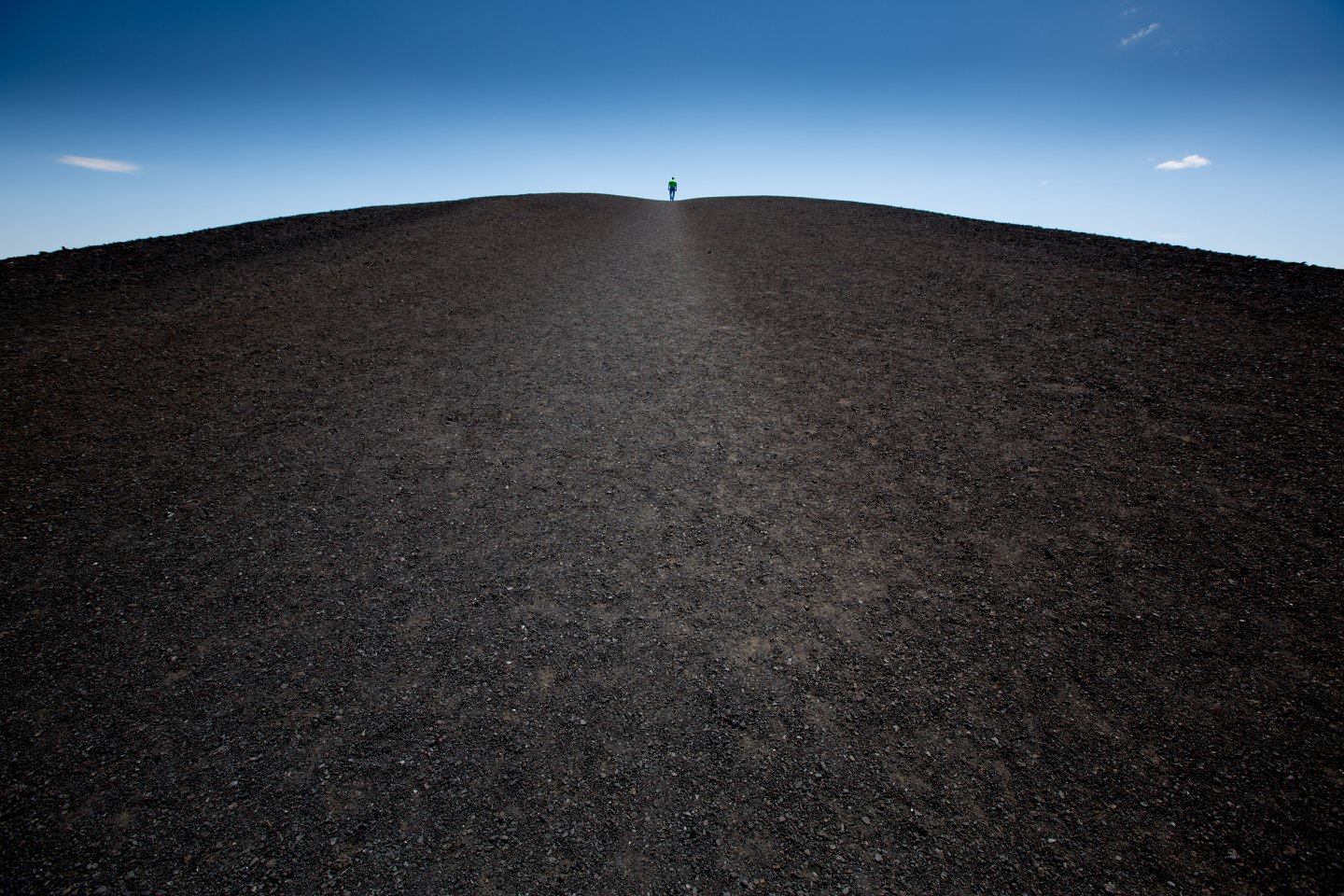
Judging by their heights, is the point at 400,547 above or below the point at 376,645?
above

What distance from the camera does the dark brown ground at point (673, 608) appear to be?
9.00 feet

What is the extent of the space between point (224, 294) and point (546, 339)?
632 cm

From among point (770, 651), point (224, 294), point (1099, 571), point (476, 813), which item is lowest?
point (476, 813)

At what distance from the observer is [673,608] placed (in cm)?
408

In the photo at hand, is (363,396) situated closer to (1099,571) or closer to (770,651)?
(770,651)

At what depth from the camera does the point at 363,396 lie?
22.2 feet

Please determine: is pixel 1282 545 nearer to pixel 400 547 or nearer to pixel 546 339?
pixel 400 547

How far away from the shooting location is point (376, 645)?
3691 millimetres

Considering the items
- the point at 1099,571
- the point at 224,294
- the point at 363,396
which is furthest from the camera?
the point at 224,294

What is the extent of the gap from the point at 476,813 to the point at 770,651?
2.12 metres

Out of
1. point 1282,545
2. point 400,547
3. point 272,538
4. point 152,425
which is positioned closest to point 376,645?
point 400,547

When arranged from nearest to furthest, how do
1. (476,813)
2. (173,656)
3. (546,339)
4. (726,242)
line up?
(476,813), (173,656), (546,339), (726,242)

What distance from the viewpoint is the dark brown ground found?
274 cm

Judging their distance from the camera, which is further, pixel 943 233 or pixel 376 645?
pixel 943 233
